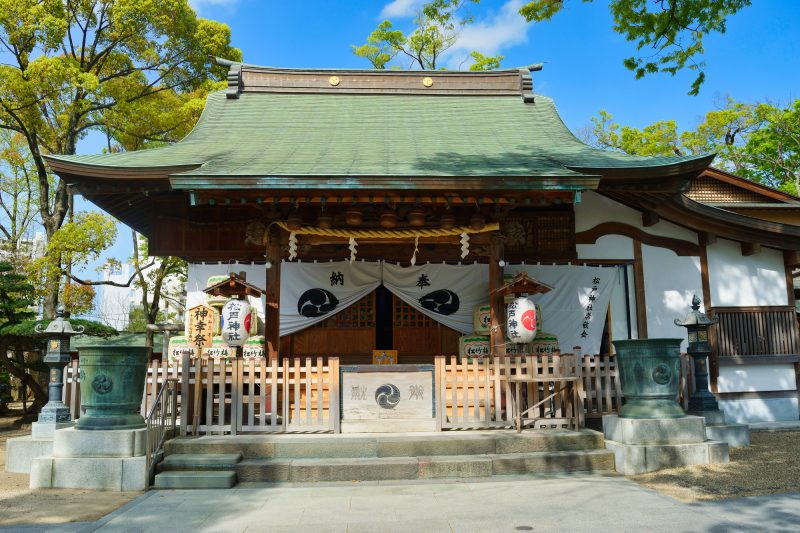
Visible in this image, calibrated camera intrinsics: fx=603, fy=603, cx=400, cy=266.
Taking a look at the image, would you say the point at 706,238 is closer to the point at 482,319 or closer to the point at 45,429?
the point at 482,319

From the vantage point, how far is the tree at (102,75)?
15.4m

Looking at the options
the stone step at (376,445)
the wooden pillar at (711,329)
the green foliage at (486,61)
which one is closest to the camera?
the stone step at (376,445)

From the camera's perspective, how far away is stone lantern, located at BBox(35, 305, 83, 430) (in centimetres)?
859

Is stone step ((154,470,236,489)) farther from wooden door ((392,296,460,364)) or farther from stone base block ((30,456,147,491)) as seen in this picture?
wooden door ((392,296,460,364))

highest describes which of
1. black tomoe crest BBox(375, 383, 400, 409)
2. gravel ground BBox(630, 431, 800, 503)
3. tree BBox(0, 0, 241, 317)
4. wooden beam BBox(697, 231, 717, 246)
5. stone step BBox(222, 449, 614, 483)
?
tree BBox(0, 0, 241, 317)

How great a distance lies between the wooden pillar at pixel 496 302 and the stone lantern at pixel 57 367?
6.53 meters

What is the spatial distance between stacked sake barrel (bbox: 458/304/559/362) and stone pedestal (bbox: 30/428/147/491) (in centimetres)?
504

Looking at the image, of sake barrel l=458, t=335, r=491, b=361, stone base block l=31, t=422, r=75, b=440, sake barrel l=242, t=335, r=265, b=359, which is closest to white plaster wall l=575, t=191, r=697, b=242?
sake barrel l=458, t=335, r=491, b=361

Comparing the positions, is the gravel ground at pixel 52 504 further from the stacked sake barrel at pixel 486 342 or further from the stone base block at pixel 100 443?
the stacked sake barrel at pixel 486 342

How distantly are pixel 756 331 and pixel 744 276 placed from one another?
108 cm

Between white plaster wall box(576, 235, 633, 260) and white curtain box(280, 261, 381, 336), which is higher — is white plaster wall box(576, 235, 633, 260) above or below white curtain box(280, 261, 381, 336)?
above

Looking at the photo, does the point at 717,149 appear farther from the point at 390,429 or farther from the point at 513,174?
the point at 390,429

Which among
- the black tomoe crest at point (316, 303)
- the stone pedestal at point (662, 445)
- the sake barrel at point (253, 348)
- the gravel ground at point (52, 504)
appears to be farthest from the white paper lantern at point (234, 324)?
the stone pedestal at point (662, 445)

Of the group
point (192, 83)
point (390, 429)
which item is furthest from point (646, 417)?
point (192, 83)
